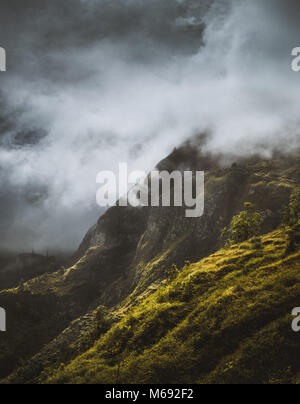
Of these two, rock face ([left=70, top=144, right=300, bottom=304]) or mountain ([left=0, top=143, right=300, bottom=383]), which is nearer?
mountain ([left=0, top=143, right=300, bottom=383])

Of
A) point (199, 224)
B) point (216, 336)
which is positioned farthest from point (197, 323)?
point (199, 224)

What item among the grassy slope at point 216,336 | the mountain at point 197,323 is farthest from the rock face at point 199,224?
the grassy slope at point 216,336

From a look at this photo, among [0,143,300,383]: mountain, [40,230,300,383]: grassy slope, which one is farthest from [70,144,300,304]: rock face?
[40,230,300,383]: grassy slope

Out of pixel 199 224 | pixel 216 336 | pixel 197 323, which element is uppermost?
pixel 199 224

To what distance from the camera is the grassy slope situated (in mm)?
27297

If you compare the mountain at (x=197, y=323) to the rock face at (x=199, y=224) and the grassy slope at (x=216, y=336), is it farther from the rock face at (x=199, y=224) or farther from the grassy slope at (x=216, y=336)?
the rock face at (x=199, y=224)

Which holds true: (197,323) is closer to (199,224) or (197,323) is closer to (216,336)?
(216,336)

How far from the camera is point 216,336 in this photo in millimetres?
31938

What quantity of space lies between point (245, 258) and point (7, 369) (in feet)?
302

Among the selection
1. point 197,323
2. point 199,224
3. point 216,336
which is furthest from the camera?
point 199,224

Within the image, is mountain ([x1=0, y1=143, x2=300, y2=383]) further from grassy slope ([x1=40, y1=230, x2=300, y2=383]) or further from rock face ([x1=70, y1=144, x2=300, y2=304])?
A: rock face ([x1=70, y1=144, x2=300, y2=304])

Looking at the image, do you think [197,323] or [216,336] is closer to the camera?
[216,336]
